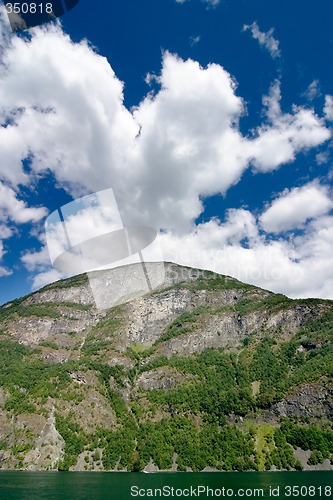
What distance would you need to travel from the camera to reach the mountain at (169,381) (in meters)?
60.4

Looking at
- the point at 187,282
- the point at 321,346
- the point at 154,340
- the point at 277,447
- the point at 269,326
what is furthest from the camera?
the point at 187,282

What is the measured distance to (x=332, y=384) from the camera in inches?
2507

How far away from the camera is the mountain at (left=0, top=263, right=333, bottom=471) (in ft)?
198

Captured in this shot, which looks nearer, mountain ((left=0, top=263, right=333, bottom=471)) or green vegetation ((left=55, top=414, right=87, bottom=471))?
green vegetation ((left=55, top=414, right=87, bottom=471))

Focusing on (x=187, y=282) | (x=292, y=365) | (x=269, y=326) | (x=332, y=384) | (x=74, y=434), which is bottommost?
(x=74, y=434)

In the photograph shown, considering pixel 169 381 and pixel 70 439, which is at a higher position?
pixel 169 381

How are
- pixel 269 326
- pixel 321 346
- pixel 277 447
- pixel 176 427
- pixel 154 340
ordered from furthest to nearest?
pixel 154 340, pixel 269 326, pixel 321 346, pixel 176 427, pixel 277 447

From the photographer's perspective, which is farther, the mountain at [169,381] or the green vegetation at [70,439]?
the mountain at [169,381]

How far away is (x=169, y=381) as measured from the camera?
7688 centimetres

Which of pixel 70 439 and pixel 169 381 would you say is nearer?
pixel 70 439

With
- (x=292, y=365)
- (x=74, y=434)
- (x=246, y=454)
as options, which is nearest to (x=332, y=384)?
(x=292, y=365)

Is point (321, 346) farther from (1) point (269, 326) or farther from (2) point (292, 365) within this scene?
(1) point (269, 326)

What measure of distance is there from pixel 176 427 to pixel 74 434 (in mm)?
16899

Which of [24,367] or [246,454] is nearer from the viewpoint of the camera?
[246,454]
